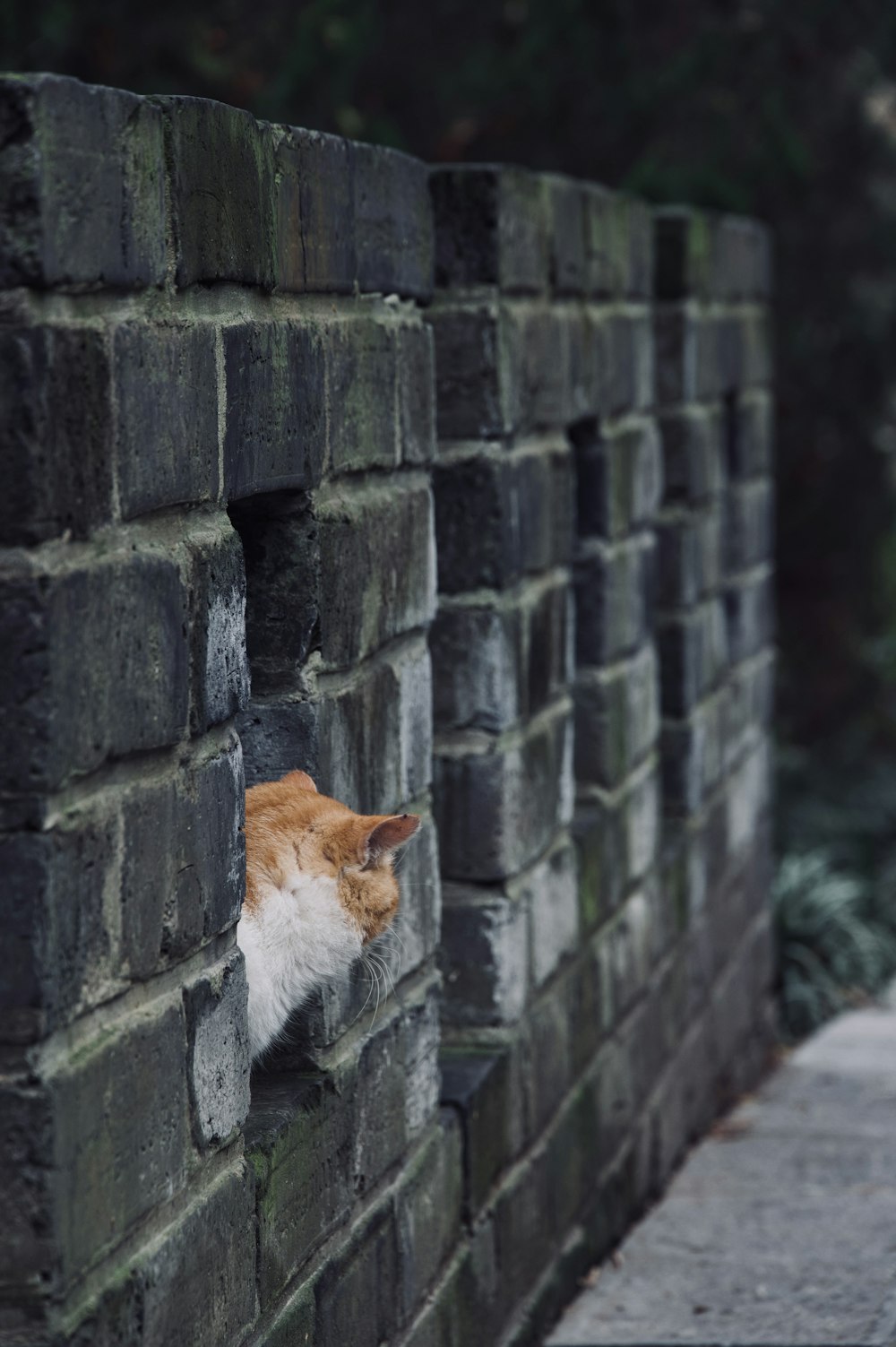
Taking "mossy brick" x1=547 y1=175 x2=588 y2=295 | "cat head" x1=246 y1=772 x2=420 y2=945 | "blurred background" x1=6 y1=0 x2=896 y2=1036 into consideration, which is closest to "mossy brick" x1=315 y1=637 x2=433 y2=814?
"cat head" x1=246 y1=772 x2=420 y2=945

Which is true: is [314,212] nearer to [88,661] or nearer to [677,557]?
[88,661]

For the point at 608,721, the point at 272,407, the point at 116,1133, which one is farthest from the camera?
the point at 608,721

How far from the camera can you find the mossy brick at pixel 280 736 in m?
3.12

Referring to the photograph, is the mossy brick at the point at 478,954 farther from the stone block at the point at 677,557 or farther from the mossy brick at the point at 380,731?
the stone block at the point at 677,557

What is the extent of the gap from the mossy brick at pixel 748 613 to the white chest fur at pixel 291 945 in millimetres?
4306

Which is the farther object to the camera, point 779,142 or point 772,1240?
point 779,142

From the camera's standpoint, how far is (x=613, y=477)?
209 inches

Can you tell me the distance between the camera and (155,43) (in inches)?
372

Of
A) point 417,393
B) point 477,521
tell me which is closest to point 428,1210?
point 477,521

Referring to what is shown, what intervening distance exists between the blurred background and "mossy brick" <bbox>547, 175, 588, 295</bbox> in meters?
3.42

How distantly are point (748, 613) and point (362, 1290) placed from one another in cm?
452

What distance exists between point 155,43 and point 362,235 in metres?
6.56

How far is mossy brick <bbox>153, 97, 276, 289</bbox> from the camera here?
2.54m

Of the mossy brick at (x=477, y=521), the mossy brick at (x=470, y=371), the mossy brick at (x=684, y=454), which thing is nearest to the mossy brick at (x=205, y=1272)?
the mossy brick at (x=477, y=521)
